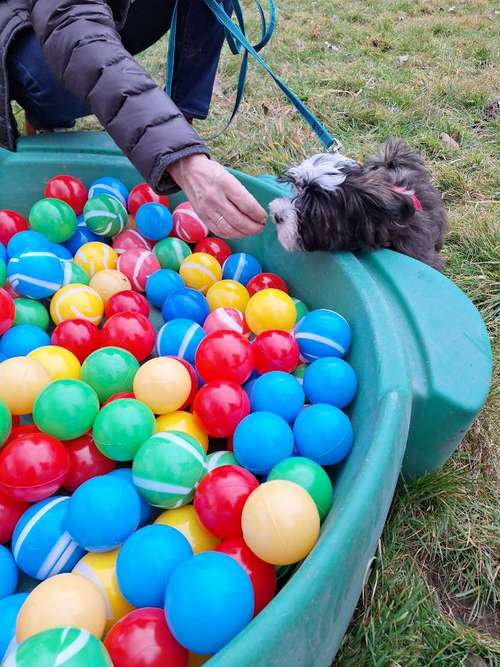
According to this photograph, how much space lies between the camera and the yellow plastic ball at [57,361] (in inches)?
60.7

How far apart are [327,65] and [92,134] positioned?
6.98 feet

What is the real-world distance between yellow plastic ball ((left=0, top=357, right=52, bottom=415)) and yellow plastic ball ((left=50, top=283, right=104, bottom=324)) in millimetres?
315

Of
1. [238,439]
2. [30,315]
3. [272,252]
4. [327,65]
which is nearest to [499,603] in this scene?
[238,439]

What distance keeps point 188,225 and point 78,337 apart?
25.6 inches

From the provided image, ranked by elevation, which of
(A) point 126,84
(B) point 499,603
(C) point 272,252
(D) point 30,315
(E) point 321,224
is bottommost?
(B) point 499,603

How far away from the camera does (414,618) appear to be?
1247 mm

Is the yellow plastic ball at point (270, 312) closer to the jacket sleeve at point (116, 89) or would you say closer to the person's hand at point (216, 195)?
the person's hand at point (216, 195)

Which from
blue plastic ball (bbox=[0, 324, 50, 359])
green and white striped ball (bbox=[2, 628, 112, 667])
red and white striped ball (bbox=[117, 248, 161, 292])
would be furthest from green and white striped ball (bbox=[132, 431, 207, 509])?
red and white striped ball (bbox=[117, 248, 161, 292])

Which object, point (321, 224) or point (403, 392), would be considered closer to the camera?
point (403, 392)

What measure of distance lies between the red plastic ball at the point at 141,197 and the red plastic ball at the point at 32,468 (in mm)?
1128

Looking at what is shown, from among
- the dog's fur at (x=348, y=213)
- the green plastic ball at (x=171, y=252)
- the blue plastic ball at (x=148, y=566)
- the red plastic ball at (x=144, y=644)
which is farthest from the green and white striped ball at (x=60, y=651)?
the green plastic ball at (x=171, y=252)

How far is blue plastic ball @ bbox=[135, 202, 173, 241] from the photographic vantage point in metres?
2.01

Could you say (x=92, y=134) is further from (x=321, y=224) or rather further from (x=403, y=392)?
(x=403, y=392)

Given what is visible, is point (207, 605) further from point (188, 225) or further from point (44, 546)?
point (188, 225)
